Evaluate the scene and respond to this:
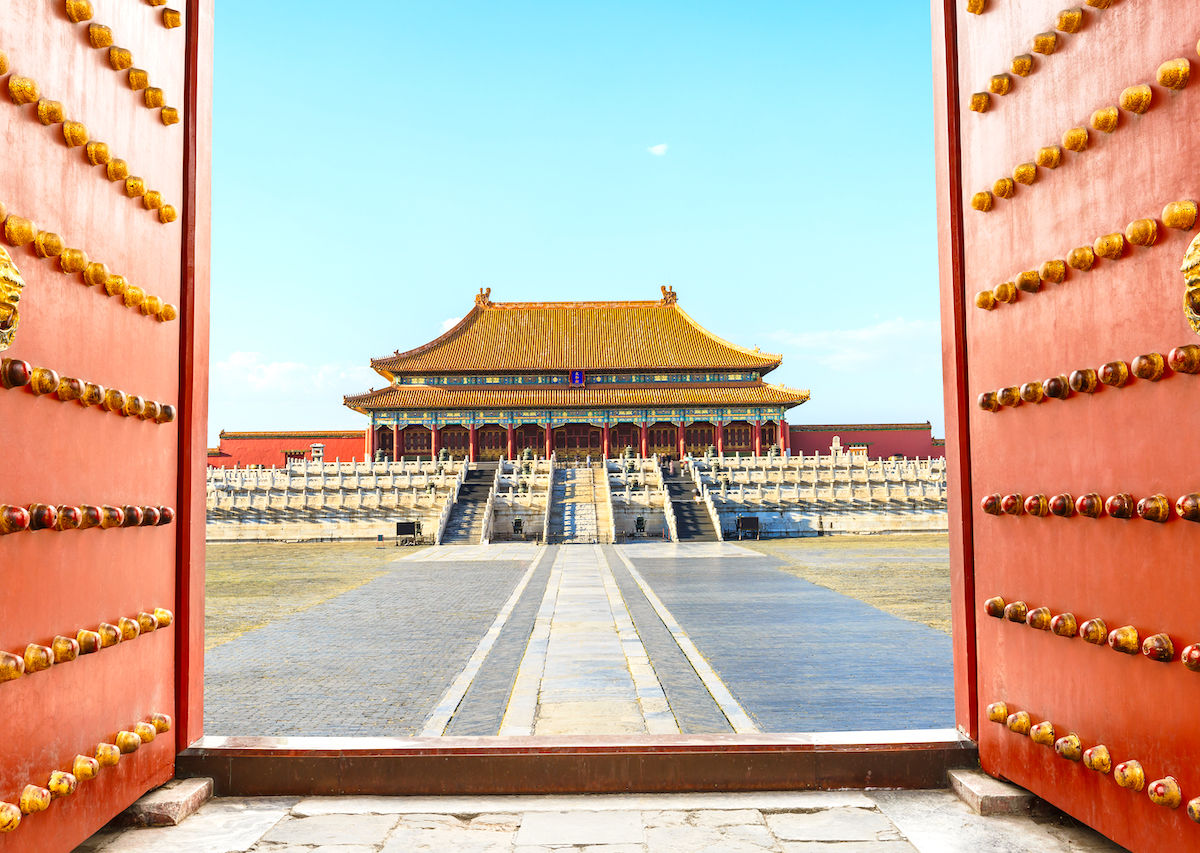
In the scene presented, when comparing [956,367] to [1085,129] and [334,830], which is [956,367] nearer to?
[1085,129]

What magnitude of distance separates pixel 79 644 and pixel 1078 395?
8.93 ft

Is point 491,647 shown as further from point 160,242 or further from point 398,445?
point 398,445

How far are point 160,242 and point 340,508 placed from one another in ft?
76.5

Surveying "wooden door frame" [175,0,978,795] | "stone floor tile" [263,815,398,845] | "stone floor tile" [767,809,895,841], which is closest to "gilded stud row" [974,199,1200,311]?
"wooden door frame" [175,0,978,795]

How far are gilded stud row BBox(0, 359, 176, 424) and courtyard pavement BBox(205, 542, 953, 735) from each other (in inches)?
95.5

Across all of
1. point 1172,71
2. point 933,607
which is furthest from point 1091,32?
point 933,607

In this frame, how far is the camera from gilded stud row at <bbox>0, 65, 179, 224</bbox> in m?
1.90

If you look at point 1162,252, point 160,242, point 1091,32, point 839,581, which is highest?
point 1091,32

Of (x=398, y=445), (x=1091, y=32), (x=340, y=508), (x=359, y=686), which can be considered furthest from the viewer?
(x=398, y=445)

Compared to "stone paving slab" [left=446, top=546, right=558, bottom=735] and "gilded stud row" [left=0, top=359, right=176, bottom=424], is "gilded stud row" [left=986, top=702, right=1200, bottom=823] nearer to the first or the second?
"stone paving slab" [left=446, top=546, right=558, bottom=735]

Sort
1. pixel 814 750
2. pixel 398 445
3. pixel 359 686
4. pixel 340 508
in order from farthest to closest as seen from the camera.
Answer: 1. pixel 398 445
2. pixel 340 508
3. pixel 359 686
4. pixel 814 750

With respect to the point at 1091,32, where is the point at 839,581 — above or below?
below

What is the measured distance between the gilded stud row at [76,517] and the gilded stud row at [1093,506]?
99.9 inches

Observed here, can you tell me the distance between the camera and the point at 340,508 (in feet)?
81.7
